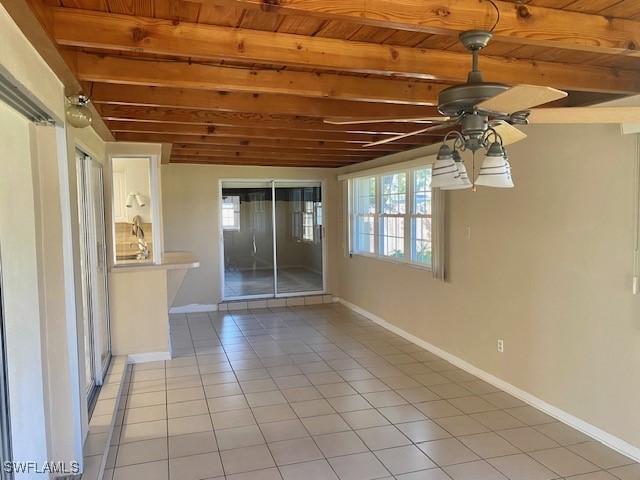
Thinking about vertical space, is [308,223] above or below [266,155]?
below

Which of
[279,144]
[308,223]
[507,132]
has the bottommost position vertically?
[308,223]

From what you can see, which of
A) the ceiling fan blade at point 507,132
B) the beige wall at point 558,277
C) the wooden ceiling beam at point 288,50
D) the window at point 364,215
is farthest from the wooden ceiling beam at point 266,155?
the ceiling fan blade at point 507,132

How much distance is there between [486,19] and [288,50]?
850mm

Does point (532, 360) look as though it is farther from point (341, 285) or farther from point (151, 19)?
point (341, 285)

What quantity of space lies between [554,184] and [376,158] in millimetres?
2988

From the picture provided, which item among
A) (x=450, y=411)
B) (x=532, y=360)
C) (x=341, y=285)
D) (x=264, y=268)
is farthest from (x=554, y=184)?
(x=264, y=268)

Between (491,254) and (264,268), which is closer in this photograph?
(491,254)

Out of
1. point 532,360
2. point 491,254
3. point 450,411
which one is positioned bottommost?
point 450,411

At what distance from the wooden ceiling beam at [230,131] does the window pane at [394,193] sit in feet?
3.50

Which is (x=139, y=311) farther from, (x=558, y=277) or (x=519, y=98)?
(x=519, y=98)

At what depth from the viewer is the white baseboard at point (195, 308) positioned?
6836mm

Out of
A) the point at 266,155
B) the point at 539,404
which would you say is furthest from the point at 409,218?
the point at 539,404

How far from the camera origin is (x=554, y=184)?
3.26 metres

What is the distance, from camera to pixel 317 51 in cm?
218
